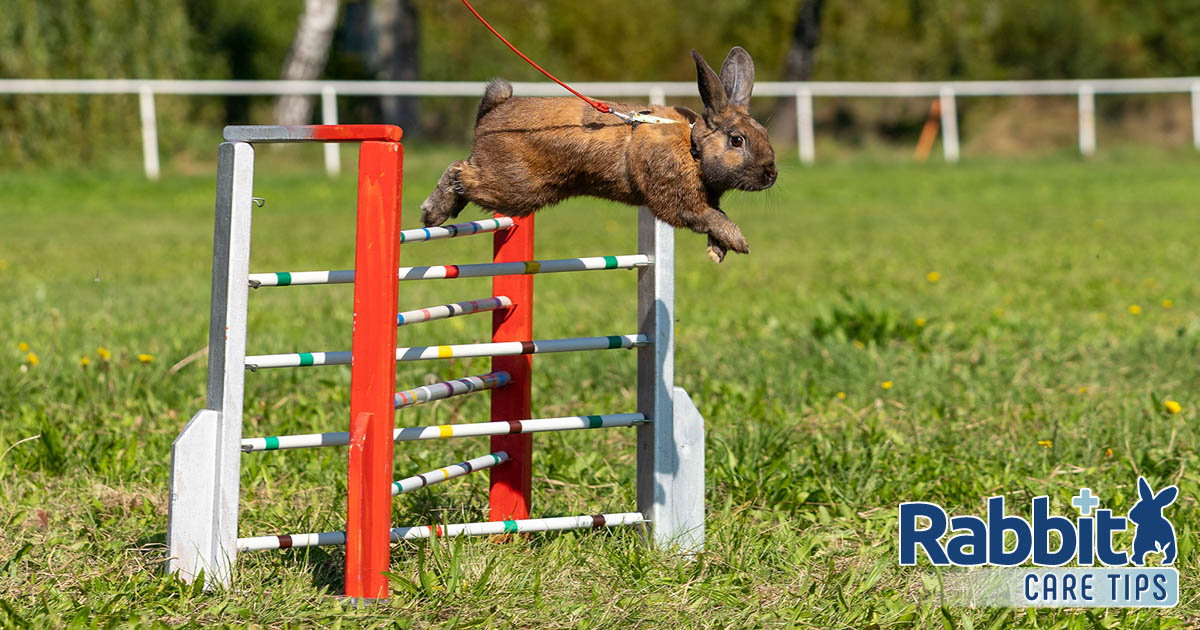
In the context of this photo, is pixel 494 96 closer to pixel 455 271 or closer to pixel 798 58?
pixel 455 271

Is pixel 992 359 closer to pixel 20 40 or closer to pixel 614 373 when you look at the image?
pixel 614 373

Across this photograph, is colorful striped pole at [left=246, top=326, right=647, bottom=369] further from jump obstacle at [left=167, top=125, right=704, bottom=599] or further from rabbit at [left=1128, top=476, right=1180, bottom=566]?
rabbit at [left=1128, top=476, right=1180, bottom=566]

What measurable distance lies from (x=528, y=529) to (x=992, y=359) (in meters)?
2.76

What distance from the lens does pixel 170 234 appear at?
1080cm

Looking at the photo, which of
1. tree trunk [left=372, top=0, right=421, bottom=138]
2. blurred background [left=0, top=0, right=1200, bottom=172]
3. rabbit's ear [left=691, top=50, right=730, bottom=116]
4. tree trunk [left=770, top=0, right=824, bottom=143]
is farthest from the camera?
tree trunk [left=770, top=0, right=824, bottom=143]

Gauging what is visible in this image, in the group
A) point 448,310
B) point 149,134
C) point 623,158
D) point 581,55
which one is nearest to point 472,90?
point 149,134

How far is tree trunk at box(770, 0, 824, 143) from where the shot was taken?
21.1m

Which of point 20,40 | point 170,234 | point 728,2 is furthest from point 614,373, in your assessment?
point 728,2

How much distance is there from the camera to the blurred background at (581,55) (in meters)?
→ 16.9

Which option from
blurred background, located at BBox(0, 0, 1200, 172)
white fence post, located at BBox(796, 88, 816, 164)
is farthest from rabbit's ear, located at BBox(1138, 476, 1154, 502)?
white fence post, located at BBox(796, 88, 816, 164)

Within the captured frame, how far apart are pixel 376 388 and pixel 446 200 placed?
1.42 ft

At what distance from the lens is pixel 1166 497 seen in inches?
131

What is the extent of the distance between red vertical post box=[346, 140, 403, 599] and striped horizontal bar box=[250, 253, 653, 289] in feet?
0.27

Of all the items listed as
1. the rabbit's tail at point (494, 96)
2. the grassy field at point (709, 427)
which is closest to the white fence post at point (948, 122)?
the grassy field at point (709, 427)
